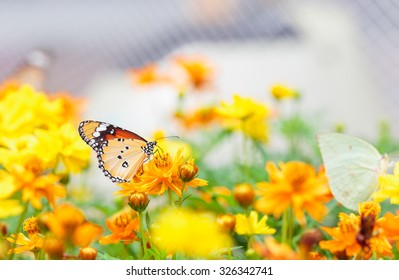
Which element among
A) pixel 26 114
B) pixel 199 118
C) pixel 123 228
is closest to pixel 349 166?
pixel 123 228

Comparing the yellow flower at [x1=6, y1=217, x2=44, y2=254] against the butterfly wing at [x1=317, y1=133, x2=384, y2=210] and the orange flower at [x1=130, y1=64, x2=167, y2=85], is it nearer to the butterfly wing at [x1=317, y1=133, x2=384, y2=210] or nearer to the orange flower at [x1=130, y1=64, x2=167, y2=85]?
the butterfly wing at [x1=317, y1=133, x2=384, y2=210]

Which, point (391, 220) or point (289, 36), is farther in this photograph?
point (289, 36)

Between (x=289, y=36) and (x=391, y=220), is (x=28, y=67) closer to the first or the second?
(x=391, y=220)

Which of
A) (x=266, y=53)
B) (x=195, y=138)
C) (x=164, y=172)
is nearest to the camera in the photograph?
(x=164, y=172)

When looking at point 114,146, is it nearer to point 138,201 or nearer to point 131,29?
point 138,201
